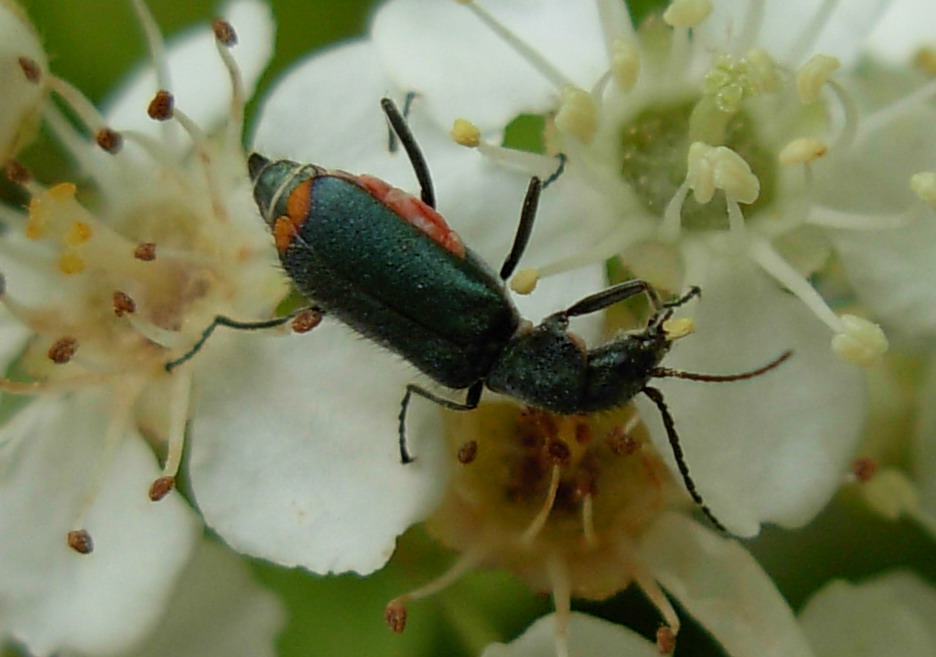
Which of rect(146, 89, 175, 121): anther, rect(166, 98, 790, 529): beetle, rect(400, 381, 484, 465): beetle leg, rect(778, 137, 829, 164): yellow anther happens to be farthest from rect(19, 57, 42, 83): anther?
rect(778, 137, 829, 164): yellow anther

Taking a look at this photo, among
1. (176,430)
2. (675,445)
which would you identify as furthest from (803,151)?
(176,430)

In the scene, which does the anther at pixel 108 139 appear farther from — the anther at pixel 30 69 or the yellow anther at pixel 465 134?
the yellow anther at pixel 465 134

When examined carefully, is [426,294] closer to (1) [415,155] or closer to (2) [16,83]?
(1) [415,155]

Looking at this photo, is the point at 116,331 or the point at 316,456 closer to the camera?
the point at 316,456

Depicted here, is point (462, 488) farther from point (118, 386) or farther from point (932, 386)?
point (932, 386)

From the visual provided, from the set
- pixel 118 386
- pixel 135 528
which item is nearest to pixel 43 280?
pixel 118 386

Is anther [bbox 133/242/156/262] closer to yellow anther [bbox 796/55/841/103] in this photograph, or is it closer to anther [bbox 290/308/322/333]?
anther [bbox 290/308/322/333]
